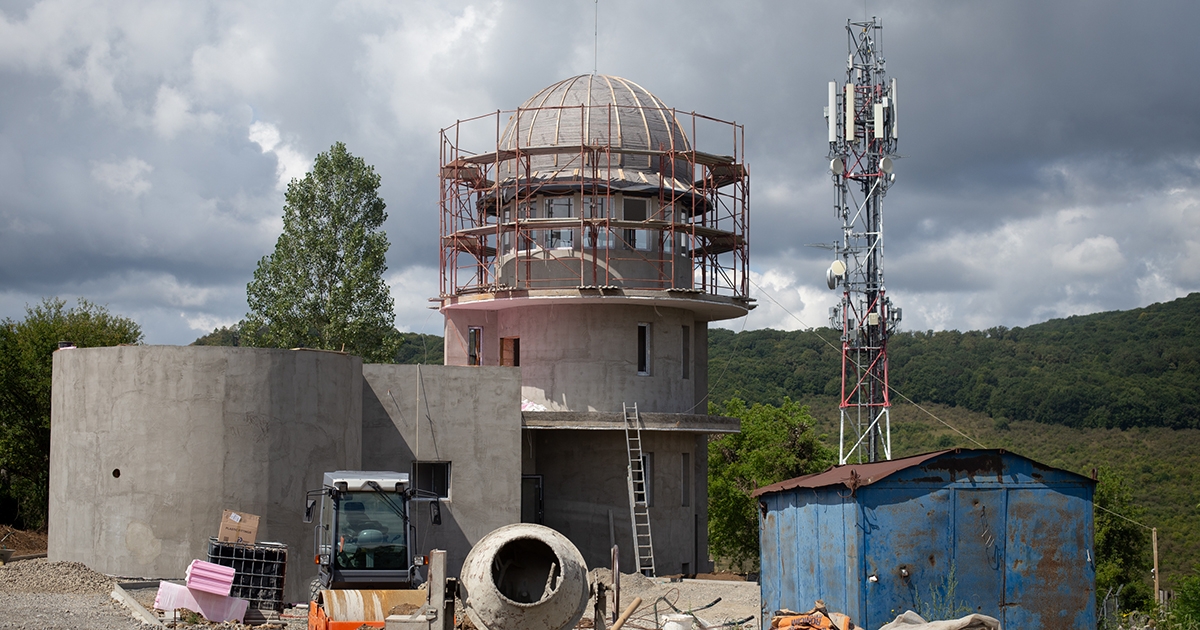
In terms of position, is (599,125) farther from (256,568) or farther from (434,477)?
A: (256,568)

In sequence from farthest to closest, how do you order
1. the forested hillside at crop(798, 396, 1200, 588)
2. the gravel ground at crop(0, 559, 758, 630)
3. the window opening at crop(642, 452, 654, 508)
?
the forested hillside at crop(798, 396, 1200, 588) → the window opening at crop(642, 452, 654, 508) → the gravel ground at crop(0, 559, 758, 630)

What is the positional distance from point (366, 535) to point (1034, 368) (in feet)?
308

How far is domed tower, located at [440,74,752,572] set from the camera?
1378 inches

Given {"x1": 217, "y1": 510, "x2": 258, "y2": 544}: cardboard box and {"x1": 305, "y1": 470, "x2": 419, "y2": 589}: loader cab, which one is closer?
{"x1": 305, "y1": 470, "x2": 419, "y2": 589}: loader cab

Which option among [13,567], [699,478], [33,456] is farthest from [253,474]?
[33,456]

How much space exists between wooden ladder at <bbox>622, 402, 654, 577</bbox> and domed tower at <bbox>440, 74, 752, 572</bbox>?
306mm

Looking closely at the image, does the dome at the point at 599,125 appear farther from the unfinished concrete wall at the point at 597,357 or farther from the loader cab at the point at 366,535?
the loader cab at the point at 366,535

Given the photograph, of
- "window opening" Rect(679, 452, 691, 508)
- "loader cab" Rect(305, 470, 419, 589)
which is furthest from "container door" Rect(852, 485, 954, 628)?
"window opening" Rect(679, 452, 691, 508)

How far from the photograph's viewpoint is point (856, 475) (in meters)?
19.2

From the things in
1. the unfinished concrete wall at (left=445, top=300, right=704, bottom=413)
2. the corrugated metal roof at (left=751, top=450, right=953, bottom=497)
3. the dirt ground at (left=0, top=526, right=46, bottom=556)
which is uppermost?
the unfinished concrete wall at (left=445, top=300, right=704, bottom=413)

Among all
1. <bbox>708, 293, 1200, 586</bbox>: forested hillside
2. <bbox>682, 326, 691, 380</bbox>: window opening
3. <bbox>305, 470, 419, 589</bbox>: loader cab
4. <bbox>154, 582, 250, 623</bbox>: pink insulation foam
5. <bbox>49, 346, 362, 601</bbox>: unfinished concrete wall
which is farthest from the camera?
<bbox>708, 293, 1200, 586</bbox>: forested hillside

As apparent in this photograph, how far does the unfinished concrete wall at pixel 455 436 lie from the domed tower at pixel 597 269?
307 centimetres

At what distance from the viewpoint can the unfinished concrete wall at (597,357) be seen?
35406mm

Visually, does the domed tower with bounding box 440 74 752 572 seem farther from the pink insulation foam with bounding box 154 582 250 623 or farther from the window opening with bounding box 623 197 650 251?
the pink insulation foam with bounding box 154 582 250 623
